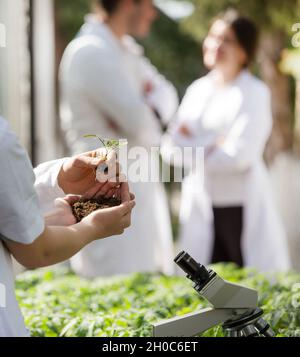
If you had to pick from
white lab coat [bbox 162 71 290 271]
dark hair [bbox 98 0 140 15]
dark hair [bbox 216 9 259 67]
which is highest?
dark hair [bbox 98 0 140 15]

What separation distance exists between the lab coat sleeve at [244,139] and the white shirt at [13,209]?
3.33 metres

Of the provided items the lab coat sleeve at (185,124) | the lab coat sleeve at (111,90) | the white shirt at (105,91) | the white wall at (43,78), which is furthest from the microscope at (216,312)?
the white wall at (43,78)

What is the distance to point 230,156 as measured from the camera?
16.9 ft

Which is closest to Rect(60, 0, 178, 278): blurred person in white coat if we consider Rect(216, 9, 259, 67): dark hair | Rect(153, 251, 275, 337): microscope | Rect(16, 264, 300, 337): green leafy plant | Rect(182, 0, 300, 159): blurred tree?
Result: Rect(16, 264, 300, 337): green leafy plant

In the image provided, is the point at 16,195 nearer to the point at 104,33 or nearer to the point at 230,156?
the point at 104,33

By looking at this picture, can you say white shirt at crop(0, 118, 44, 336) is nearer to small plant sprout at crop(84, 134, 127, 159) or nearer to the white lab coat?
small plant sprout at crop(84, 134, 127, 159)

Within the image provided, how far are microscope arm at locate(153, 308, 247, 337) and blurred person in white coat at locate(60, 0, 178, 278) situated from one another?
5.23 feet

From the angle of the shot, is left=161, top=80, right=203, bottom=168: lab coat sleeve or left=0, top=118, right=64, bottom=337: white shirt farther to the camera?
left=161, top=80, right=203, bottom=168: lab coat sleeve

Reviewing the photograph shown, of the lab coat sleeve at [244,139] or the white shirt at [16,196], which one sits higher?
the white shirt at [16,196]

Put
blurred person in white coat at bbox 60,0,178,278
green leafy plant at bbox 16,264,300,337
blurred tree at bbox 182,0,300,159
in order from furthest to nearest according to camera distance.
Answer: blurred tree at bbox 182,0,300,159 < blurred person in white coat at bbox 60,0,178,278 < green leafy plant at bbox 16,264,300,337

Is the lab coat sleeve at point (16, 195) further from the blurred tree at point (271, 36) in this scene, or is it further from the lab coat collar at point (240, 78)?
the blurred tree at point (271, 36)

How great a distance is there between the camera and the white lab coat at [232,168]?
517cm

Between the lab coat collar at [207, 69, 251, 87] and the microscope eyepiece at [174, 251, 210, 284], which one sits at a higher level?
the lab coat collar at [207, 69, 251, 87]

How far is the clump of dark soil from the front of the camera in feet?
6.46
